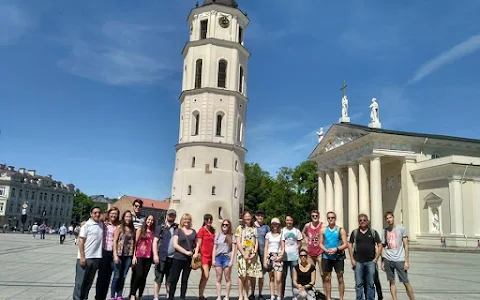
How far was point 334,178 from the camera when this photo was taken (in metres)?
47.4

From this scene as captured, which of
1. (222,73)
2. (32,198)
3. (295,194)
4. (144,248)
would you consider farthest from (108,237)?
(32,198)

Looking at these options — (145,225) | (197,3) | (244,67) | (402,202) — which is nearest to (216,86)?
(244,67)

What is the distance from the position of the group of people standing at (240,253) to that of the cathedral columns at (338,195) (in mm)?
37027

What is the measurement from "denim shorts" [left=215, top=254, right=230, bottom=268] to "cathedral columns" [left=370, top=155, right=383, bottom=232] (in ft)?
103

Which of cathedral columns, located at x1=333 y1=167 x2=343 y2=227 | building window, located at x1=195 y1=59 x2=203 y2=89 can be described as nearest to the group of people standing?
building window, located at x1=195 y1=59 x2=203 y2=89

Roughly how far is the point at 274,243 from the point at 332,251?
1259 mm

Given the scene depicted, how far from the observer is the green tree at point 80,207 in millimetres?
126250

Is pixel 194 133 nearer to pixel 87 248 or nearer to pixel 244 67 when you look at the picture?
pixel 244 67

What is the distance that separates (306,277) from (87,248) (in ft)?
14.3

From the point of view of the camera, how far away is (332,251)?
8.73 meters

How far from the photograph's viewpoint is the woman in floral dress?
28.7 ft

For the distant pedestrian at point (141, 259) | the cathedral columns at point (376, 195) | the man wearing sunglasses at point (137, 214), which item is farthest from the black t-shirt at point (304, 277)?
the cathedral columns at point (376, 195)

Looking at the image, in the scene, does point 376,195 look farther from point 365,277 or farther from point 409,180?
point 365,277

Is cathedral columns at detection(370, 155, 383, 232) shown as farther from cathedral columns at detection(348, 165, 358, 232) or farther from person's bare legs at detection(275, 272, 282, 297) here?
person's bare legs at detection(275, 272, 282, 297)
